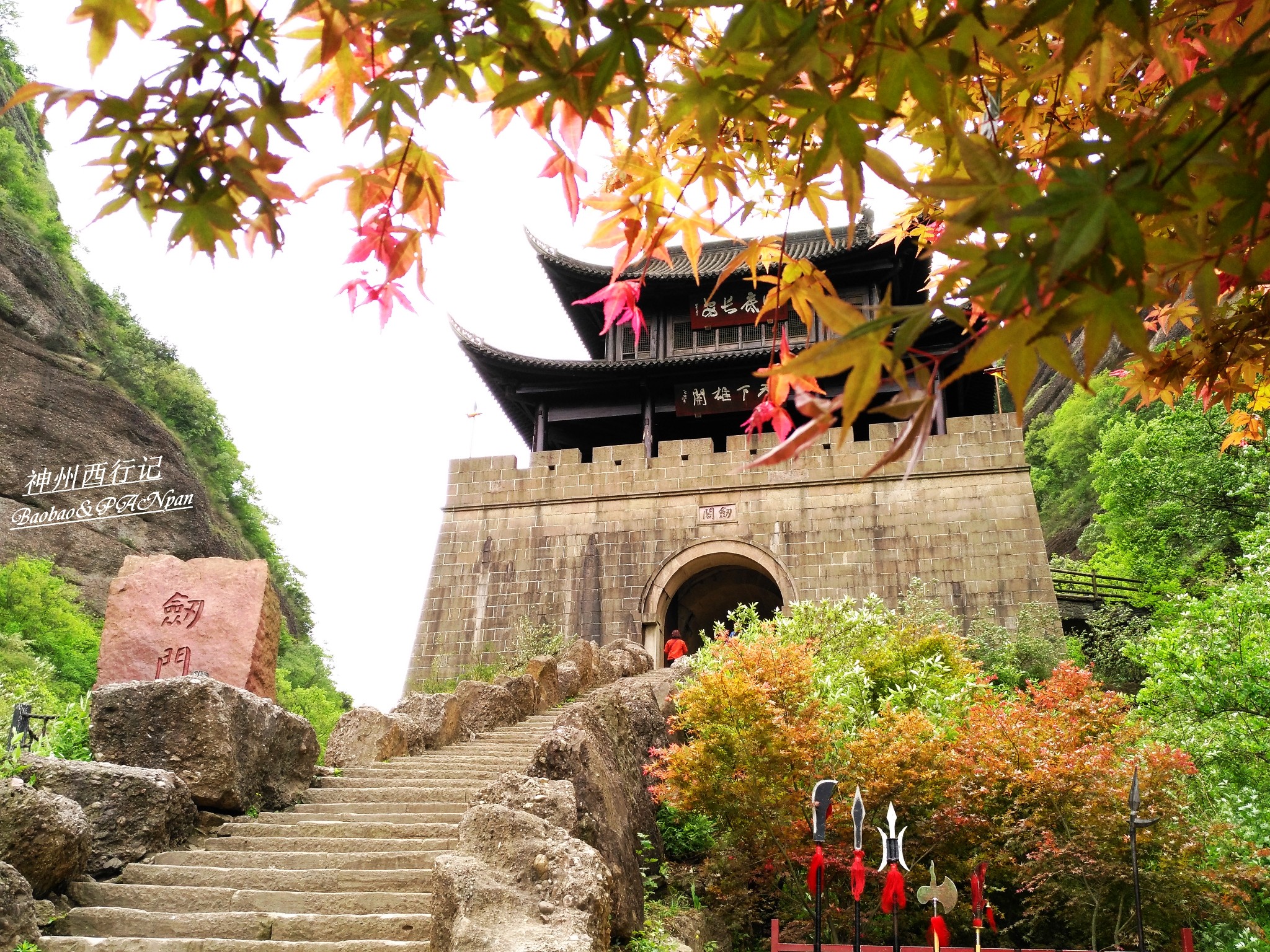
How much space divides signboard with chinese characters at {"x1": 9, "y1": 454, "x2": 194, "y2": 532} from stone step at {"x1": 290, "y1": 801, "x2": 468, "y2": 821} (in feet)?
44.0

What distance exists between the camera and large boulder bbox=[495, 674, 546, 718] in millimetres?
9758

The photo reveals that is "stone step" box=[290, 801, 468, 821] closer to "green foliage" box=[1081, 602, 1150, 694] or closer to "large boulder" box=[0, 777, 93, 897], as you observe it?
"large boulder" box=[0, 777, 93, 897]

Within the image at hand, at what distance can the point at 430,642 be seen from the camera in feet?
51.5

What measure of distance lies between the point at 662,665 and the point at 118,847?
10.8 meters

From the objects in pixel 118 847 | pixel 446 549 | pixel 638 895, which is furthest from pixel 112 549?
pixel 638 895

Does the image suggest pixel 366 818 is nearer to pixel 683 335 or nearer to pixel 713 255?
pixel 683 335

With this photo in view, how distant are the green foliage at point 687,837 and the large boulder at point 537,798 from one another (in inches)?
78.0

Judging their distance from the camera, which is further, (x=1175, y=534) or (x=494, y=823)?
(x=1175, y=534)

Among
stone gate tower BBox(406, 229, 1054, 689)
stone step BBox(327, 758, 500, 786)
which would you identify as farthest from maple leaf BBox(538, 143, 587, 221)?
stone gate tower BBox(406, 229, 1054, 689)

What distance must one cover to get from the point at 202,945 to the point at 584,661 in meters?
7.84

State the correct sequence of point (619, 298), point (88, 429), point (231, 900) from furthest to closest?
point (88, 429)
point (231, 900)
point (619, 298)

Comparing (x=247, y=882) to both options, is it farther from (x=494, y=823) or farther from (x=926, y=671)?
(x=926, y=671)

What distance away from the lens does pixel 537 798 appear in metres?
4.32

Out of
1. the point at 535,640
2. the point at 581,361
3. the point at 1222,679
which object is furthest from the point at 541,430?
the point at 1222,679
